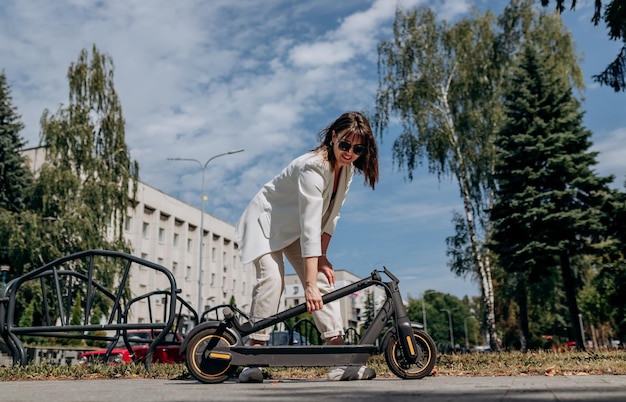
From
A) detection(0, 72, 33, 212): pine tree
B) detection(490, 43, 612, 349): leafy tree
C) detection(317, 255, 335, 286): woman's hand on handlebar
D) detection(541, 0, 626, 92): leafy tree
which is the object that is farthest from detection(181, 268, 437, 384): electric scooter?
detection(0, 72, 33, 212): pine tree

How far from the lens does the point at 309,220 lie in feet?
13.8

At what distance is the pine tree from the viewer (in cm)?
2848

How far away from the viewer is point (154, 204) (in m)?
51.7

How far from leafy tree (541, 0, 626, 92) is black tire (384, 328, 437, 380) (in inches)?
266

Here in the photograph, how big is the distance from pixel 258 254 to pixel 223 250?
203 ft

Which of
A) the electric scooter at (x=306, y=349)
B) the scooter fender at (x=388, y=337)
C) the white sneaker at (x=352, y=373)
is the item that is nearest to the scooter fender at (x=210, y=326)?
the electric scooter at (x=306, y=349)

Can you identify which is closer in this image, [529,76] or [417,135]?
[529,76]

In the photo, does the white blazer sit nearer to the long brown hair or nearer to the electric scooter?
the long brown hair

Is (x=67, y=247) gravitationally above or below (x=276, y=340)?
above

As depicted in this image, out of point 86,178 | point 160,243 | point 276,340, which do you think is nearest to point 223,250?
point 160,243

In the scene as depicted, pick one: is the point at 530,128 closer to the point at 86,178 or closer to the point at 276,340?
the point at 276,340

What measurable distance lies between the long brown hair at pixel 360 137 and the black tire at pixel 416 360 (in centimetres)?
121

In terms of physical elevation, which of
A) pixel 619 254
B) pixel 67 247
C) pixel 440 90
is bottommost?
pixel 619 254

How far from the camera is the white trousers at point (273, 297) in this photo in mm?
4320
